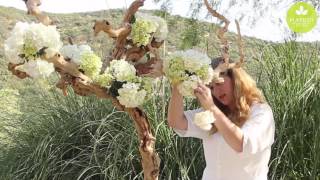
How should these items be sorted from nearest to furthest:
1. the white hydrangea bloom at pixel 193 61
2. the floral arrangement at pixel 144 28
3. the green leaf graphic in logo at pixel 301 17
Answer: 1. the white hydrangea bloom at pixel 193 61
2. the floral arrangement at pixel 144 28
3. the green leaf graphic in logo at pixel 301 17

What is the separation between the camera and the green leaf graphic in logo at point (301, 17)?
4820 millimetres

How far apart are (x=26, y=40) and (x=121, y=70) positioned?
38cm

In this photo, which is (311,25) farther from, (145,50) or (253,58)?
(145,50)

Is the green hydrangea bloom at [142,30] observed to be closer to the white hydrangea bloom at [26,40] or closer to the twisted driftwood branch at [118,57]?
the twisted driftwood branch at [118,57]

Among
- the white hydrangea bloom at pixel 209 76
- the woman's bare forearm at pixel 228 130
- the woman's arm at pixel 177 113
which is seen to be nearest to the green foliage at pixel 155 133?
the woman's arm at pixel 177 113

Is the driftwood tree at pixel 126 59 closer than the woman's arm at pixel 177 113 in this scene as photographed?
Yes

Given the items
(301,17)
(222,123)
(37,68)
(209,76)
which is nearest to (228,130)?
(222,123)

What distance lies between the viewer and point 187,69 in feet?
7.32

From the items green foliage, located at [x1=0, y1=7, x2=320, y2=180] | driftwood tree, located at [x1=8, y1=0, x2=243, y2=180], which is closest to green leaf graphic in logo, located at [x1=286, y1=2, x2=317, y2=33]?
green foliage, located at [x1=0, y1=7, x2=320, y2=180]

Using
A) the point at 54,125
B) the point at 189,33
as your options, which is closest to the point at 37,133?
the point at 54,125

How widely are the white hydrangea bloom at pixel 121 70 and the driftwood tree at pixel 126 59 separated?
0.26ft

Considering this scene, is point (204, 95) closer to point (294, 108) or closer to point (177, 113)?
point (177, 113)

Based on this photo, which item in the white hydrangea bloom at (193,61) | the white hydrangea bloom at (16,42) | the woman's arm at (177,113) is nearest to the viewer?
the white hydrangea bloom at (16,42)

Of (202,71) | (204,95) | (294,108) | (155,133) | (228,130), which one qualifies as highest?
(202,71)
